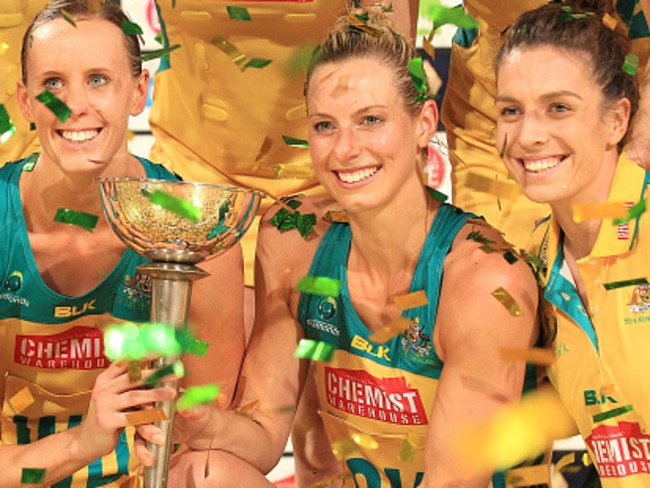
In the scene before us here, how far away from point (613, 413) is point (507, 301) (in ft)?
0.79

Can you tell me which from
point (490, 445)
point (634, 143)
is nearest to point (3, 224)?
point (490, 445)

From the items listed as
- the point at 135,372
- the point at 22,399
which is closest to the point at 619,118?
the point at 135,372

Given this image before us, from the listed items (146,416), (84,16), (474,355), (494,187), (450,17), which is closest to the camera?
(146,416)

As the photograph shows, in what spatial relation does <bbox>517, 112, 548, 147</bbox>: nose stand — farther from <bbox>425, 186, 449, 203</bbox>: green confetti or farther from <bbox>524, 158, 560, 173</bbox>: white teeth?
<bbox>425, 186, 449, 203</bbox>: green confetti

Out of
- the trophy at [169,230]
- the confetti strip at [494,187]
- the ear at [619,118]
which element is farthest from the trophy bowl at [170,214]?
the confetti strip at [494,187]

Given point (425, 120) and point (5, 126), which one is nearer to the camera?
point (425, 120)

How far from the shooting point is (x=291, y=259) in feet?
7.25

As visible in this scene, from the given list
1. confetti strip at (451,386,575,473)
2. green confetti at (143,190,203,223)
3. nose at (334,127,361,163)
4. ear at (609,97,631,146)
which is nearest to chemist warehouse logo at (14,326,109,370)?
green confetti at (143,190,203,223)

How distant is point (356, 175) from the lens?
6.79ft

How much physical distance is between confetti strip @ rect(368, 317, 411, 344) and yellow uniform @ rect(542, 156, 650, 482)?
8.6 inches

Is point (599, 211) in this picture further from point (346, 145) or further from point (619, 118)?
point (346, 145)

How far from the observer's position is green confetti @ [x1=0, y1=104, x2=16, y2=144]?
7.64 ft

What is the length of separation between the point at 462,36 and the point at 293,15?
0.37 meters

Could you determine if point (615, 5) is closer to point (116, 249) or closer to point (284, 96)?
point (284, 96)
